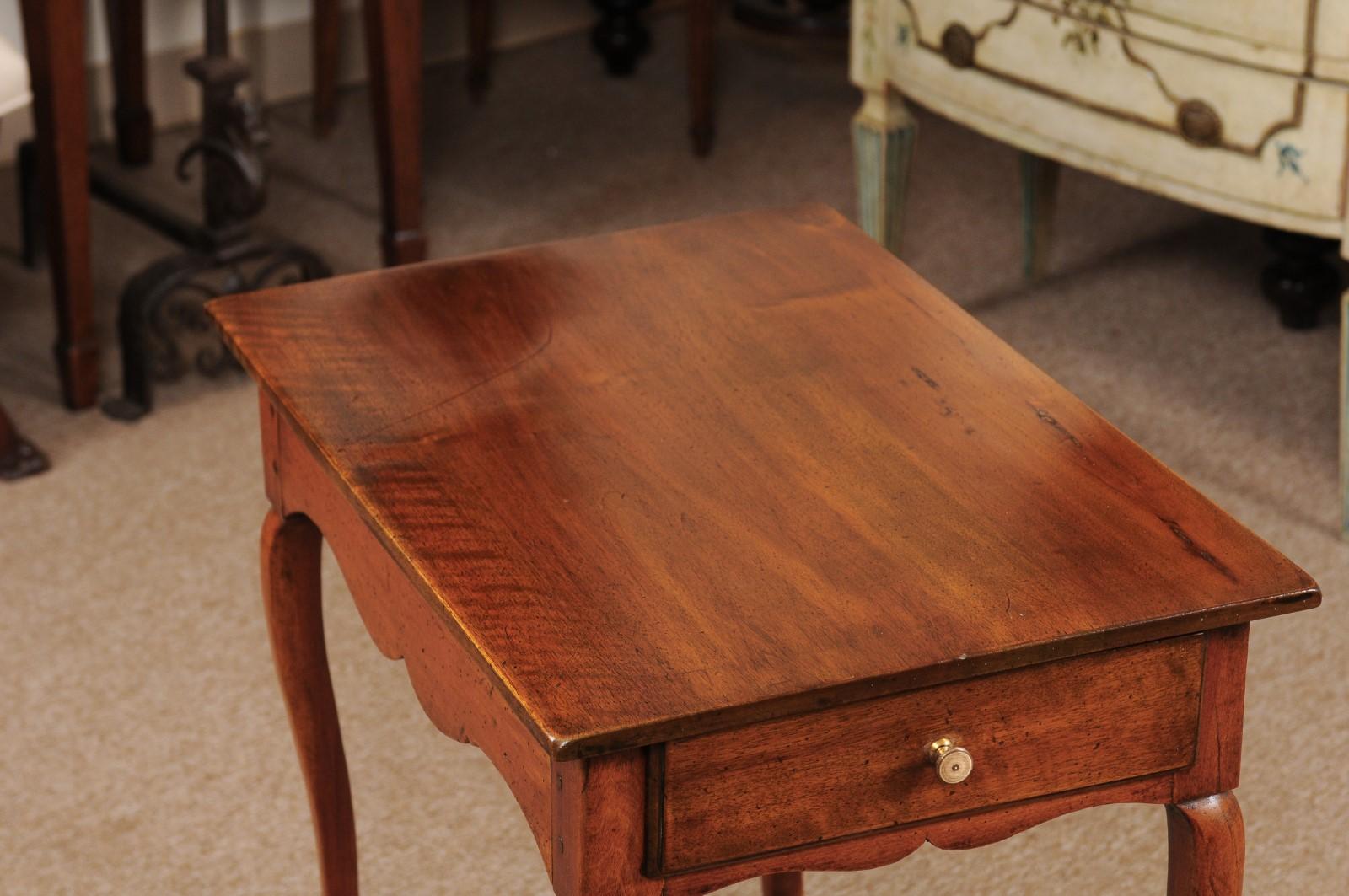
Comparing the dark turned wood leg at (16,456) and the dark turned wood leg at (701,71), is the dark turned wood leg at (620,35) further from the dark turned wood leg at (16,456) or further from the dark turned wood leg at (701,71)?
the dark turned wood leg at (16,456)

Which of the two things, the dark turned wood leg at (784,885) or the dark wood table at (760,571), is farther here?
the dark turned wood leg at (784,885)

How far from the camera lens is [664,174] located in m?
3.06

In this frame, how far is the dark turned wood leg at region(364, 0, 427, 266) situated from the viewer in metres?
2.42

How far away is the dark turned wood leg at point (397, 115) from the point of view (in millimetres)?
2424

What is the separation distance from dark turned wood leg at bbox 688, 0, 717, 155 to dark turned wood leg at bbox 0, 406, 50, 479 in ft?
4.43

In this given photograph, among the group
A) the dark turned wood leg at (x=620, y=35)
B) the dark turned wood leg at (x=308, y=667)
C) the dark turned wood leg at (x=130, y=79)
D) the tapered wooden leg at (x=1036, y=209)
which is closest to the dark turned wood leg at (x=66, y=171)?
the dark turned wood leg at (x=130, y=79)

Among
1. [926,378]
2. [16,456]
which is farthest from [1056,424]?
[16,456]

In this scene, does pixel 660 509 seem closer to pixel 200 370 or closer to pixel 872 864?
pixel 872 864

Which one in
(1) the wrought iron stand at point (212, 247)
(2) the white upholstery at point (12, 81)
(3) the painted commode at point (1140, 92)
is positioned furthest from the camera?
(1) the wrought iron stand at point (212, 247)

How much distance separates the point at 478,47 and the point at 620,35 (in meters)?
0.28

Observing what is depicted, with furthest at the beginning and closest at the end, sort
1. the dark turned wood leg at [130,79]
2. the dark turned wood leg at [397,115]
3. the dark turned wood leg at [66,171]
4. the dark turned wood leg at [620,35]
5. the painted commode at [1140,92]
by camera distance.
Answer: the dark turned wood leg at [620,35] < the dark turned wood leg at [130,79] < the dark turned wood leg at [397,115] < the dark turned wood leg at [66,171] < the painted commode at [1140,92]

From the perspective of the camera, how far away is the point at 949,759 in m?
0.92

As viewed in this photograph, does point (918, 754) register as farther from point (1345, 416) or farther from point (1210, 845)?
point (1345, 416)

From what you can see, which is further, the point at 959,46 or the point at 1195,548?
the point at 959,46
